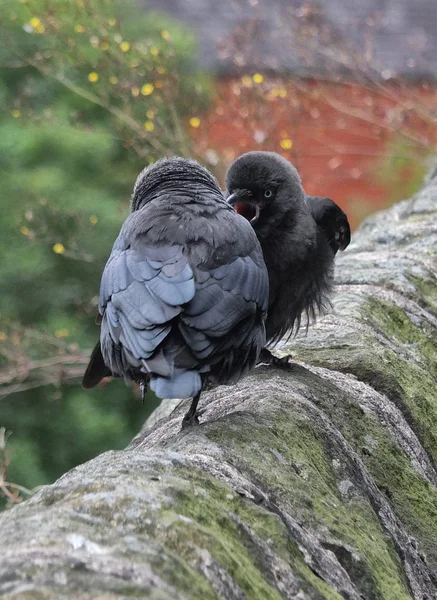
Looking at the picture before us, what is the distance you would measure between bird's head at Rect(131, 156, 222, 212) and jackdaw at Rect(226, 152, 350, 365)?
0.30 meters

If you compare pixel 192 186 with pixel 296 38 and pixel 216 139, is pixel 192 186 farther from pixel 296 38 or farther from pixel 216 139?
pixel 216 139

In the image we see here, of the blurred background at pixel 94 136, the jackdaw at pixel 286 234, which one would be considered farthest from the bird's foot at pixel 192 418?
the blurred background at pixel 94 136

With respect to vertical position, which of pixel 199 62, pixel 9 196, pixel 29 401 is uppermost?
pixel 199 62

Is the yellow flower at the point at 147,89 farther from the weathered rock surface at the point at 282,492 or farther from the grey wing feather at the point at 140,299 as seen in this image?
the grey wing feather at the point at 140,299

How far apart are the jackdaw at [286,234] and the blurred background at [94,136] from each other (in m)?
2.91

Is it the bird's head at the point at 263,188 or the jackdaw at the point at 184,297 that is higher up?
the bird's head at the point at 263,188

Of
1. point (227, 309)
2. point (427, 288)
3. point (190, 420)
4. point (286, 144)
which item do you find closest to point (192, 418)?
point (190, 420)

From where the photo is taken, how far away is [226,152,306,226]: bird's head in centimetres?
353

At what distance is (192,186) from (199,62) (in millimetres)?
7548

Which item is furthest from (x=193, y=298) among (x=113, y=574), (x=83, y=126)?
(x=83, y=126)

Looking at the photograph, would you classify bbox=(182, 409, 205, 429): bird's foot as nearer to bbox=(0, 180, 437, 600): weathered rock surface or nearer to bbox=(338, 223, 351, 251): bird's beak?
bbox=(0, 180, 437, 600): weathered rock surface

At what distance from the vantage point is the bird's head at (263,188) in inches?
139

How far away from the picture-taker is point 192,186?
3121 mm

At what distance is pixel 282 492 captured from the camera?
1966mm
